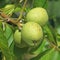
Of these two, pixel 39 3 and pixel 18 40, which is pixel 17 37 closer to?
pixel 18 40

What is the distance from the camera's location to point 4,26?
157 centimetres

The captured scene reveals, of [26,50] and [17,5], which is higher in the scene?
[17,5]

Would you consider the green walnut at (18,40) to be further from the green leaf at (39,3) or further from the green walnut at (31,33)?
the green leaf at (39,3)

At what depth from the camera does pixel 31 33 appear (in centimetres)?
147

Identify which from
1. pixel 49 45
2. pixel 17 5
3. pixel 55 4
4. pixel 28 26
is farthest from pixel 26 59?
pixel 55 4

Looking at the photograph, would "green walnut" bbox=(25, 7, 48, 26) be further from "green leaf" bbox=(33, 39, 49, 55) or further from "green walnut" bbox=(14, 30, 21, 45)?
"green leaf" bbox=(33, 39, 49, 55)

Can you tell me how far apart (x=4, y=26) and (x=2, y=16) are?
59 mm

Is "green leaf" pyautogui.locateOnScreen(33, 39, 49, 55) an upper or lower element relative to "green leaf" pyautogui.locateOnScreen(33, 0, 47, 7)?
lower

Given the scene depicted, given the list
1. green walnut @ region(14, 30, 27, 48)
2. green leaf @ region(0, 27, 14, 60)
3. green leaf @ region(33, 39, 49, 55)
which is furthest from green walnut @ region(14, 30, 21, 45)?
green leaf @ region(33, 39, 49, 55)

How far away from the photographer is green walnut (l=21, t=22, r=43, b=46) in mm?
1467

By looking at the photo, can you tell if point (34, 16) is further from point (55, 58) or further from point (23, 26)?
point (55, 58)

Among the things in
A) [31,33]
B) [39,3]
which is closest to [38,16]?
[31,33]

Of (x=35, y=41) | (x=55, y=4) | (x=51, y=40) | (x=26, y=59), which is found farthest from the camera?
(x=55, y=4)

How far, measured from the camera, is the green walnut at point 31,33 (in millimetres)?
1467
